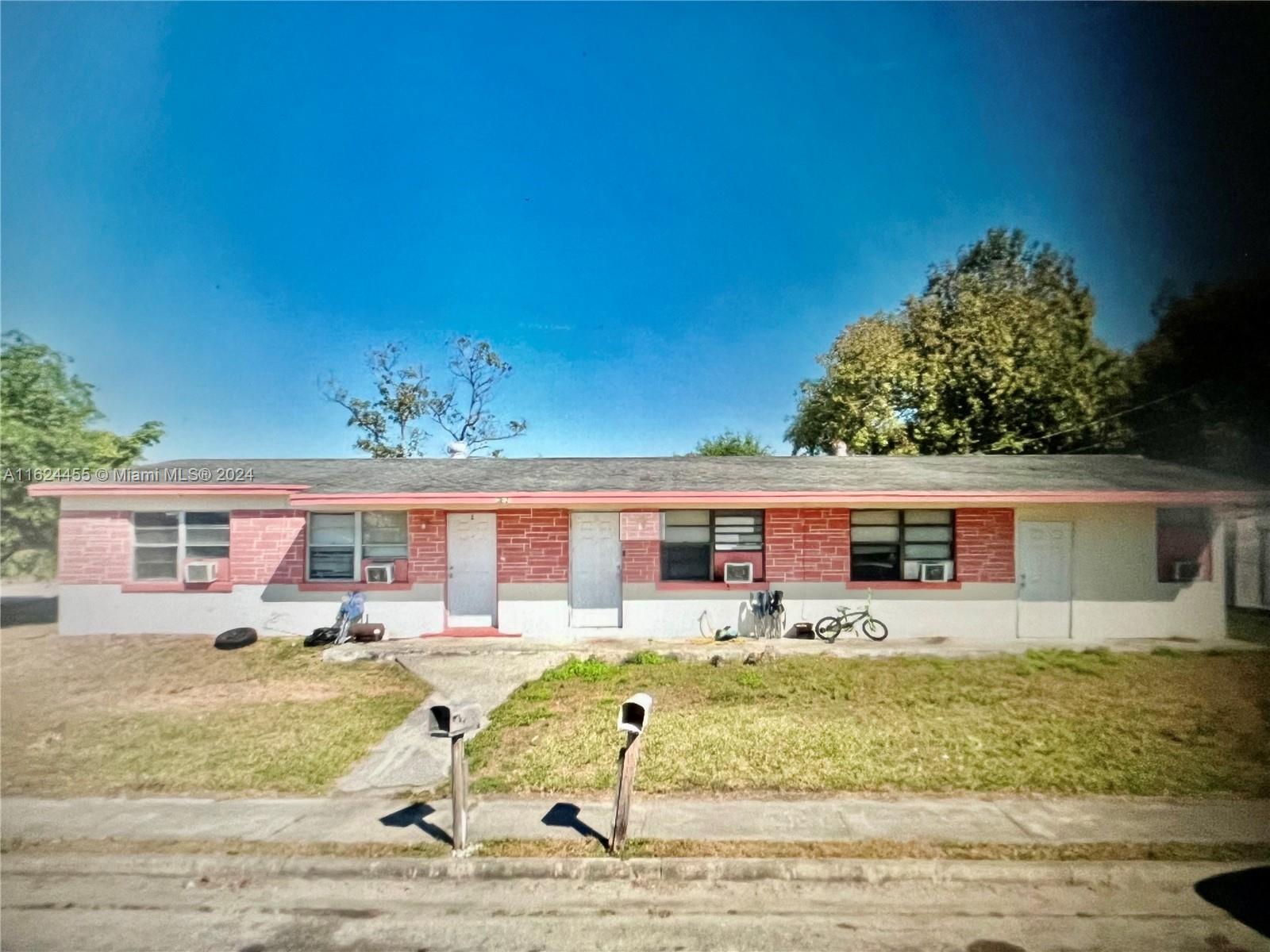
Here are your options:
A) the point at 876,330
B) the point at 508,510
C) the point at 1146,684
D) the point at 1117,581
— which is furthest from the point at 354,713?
the point at 1117,581

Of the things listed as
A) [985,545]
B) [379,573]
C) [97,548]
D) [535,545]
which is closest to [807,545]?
[985,545]

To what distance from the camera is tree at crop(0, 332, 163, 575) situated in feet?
12.3

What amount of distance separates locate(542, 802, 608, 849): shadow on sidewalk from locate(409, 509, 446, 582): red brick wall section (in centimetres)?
586

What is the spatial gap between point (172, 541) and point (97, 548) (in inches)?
44.5

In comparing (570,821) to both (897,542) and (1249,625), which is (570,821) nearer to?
(1249,625)

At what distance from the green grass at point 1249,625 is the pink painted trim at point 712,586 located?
5555 mm

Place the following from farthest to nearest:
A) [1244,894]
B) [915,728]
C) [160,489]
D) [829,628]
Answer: [829,628], [160,489], [915,728], [1244,894]

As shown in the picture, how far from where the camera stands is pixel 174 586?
25.6 ft

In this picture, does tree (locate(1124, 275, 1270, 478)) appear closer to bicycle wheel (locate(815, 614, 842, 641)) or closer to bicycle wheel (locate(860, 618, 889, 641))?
bicycle wheel (locate(860, 618, 889, 641))

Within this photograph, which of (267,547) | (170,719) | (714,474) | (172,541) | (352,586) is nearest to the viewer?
(170,719)

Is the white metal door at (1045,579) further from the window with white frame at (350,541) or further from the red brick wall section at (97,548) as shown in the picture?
the red brick wall section at (97,548)

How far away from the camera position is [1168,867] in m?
3.62

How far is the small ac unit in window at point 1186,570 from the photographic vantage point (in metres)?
6.58

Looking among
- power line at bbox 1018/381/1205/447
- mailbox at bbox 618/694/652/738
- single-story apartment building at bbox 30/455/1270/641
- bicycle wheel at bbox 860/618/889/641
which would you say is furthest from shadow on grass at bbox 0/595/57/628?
bicycle wheel at bbox 860/618/889/641
